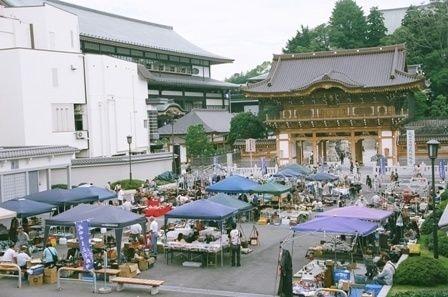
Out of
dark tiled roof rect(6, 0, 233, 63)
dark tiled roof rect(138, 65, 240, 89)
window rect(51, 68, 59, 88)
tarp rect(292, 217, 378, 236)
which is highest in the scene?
dark tiled roof rect(6, 0, 233, 63)

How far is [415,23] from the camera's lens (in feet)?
253

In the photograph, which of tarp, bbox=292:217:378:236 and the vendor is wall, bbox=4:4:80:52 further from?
the vendor

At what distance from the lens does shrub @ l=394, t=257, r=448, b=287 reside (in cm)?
1545

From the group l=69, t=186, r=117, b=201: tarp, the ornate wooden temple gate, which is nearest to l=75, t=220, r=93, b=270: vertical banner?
l=69, t=186, r=117, b=201: tarp

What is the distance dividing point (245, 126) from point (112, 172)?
Answer: 23655 millimetres

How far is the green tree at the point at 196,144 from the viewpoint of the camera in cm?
5531

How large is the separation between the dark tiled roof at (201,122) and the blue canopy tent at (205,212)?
43257mm

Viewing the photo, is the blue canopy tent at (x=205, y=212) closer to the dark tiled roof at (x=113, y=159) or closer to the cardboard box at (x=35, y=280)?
the cardboard box at (x=35, y=280)

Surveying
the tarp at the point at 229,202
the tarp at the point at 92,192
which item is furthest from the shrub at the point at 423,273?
the tarp at the point at 92,192

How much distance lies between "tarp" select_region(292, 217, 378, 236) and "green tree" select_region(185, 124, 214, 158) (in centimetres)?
3697

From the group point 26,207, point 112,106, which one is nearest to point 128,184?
point 112,106

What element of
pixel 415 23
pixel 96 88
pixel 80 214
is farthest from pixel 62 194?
pixel 415 23

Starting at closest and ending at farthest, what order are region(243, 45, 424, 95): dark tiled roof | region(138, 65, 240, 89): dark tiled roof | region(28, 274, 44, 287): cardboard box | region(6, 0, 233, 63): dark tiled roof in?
region(28, 274, 44, 287): cardboard box < region(243, 45, 424, 95): dark tiled roof < region(6, 0, 233, 63): dark tiled roof < region(138, 65, 240, 89): dark tiled roof

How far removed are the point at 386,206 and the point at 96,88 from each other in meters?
25.5
